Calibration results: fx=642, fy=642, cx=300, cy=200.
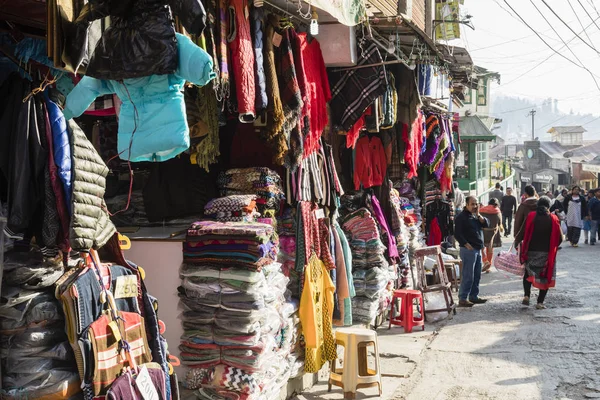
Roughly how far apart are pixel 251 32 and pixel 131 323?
8.78ft

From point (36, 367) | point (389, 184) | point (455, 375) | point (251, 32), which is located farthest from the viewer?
point (389, 184)

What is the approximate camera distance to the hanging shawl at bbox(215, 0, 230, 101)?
494cm

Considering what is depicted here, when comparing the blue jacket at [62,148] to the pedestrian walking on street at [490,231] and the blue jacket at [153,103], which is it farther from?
the pedestrian walking on street at [490,231]

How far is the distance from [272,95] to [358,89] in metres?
2.51

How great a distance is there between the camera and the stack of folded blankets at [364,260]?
9.64 metres

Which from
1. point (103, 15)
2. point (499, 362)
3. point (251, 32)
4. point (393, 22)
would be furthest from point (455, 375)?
point (103, 15)

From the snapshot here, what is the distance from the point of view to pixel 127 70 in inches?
140

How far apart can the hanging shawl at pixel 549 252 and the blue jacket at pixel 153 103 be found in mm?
9157

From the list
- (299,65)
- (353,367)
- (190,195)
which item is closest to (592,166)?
(353,367)

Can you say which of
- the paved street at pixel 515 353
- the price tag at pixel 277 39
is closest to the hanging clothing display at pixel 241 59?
the price tag at pixel 277 39

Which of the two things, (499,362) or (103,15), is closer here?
(103,15)

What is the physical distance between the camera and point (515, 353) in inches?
351

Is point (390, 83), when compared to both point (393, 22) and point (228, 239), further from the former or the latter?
point (228, 239)

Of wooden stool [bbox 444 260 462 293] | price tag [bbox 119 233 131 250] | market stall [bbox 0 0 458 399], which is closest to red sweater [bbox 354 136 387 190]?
market stall [bbox 0 0 458 399]
